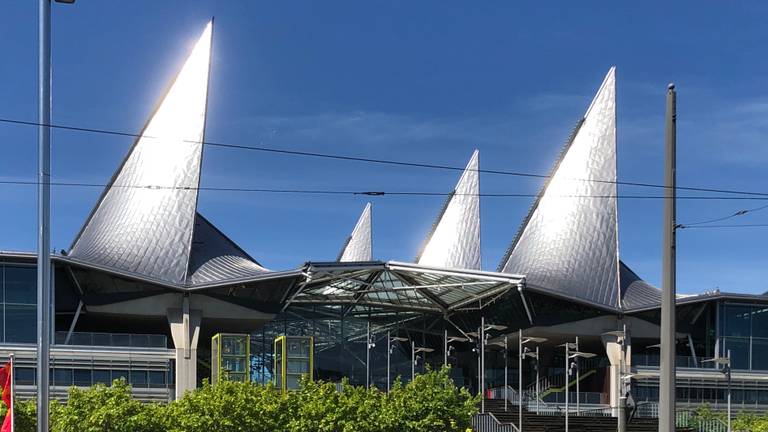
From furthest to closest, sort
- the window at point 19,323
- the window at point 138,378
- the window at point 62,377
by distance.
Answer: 1. the window at point 138,378
2. the window at point 62,377
3. the window at point 19,323

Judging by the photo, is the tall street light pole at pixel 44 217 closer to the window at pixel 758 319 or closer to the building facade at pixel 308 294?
the building facade at pixel 308 294

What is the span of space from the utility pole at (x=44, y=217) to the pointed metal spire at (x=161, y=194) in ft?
138

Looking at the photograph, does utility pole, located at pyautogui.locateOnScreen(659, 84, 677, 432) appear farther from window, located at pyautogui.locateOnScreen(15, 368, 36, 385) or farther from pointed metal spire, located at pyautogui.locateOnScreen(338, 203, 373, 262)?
pointed metal spire, located at pyautogui.locateOnScreen(338, 203, 373, 262)

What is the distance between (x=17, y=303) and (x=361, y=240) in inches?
→ 1943

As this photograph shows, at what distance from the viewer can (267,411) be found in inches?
1484

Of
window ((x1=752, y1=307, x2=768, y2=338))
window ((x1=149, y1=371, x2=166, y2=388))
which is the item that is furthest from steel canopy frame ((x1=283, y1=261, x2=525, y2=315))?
window ((x1=752, y1=307, x2=768, y2=338))

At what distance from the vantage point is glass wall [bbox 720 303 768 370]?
6575cm

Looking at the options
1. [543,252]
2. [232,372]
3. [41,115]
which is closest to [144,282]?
[232,372]

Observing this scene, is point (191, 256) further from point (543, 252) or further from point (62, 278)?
point (543, 252)

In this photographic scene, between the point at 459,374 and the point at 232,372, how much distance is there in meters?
37.1

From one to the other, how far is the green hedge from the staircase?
36.3 ft

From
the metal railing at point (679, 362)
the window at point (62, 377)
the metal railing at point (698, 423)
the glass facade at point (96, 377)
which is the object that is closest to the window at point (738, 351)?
the metal railing at point (679, 362)

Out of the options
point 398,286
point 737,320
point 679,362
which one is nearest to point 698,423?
point 679,362

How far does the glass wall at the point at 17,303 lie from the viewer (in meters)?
54.8
